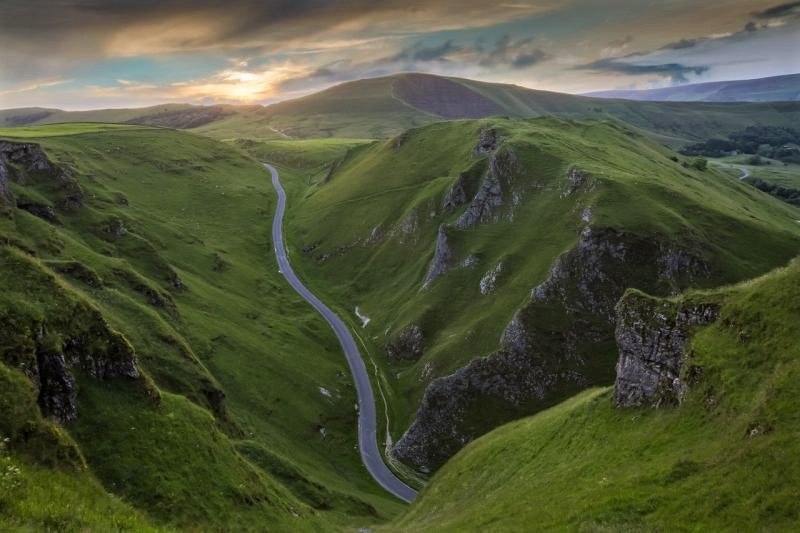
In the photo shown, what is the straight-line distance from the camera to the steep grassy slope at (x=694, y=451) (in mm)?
26172

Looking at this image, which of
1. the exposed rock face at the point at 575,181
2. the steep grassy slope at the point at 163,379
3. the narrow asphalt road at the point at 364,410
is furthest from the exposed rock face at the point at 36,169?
the exposed rock face at the point at 575,181

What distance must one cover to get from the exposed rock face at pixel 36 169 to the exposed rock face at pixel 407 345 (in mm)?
85442

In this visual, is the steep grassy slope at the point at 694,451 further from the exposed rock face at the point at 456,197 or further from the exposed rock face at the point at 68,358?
the exposed rock face at the point at 456,197

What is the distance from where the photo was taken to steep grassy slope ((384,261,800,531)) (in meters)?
26.2

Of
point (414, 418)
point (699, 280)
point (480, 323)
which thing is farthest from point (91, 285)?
point (699, 280)

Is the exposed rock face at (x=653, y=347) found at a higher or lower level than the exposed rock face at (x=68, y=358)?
lower

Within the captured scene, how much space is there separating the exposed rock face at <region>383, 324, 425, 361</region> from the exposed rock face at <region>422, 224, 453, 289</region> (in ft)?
52.6

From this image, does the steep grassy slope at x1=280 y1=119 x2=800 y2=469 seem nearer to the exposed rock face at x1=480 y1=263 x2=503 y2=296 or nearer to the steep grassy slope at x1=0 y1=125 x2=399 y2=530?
the exposed rock face at x1=480 y1=263 x2=503 y2=296

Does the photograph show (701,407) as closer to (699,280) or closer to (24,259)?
(24,259)

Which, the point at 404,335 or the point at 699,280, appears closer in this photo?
the point at 699,280

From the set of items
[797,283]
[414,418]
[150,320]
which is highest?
[797,283]

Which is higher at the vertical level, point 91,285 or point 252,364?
point 91,285

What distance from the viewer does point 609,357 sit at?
96.4 m

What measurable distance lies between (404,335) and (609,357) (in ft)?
153
